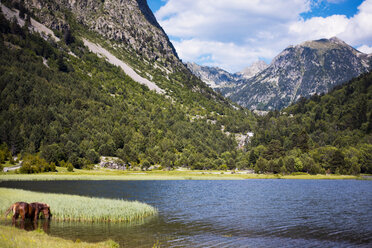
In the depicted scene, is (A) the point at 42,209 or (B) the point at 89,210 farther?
(B) the point at 89,210

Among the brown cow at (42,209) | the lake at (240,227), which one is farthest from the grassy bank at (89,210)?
the lake at (240,227)

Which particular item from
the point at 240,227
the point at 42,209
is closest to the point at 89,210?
the point at 42,209

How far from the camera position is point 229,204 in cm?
6259

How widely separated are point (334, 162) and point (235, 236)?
16881 cm

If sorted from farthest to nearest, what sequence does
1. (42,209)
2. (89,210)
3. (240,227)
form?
(89,210)
(42,209)
(240,227)

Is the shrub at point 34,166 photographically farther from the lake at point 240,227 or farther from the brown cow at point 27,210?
the brown cow at point 27,210

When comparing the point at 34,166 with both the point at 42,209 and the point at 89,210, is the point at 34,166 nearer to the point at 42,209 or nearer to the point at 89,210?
the point at 42,209

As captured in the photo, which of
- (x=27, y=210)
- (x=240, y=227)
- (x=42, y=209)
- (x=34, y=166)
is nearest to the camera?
(x=27, y=210)

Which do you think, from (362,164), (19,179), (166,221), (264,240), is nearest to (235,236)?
(264,240)

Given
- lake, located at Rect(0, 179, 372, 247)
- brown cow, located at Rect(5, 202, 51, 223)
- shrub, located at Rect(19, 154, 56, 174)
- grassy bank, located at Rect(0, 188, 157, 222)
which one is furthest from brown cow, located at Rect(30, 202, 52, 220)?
shrub, located at Rect(19, 154, 56, 174)

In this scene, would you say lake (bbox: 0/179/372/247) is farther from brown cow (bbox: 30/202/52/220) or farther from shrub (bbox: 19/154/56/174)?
shrub (bbox: 19/154/56/174)

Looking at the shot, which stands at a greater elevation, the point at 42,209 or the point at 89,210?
the point at 42,209

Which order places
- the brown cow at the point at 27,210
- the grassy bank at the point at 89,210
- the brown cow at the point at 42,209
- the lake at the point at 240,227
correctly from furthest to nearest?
the grassy bank at the point at 89,210 < the brown cow at the point at 42,209 < the brown cow at the point at 27,210 < the lake at the point at 240,227

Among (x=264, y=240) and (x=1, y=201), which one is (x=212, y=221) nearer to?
(x=264, y=240)
